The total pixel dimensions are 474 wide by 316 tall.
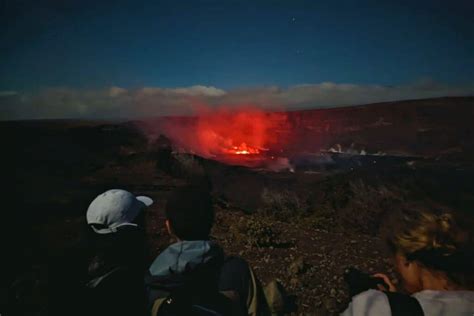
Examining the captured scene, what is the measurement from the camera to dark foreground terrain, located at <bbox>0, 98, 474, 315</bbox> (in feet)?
12.8

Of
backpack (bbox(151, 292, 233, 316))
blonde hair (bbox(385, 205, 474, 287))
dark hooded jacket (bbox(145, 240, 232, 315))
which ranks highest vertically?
blonde hair (bbox(385, 205, 474, 287))

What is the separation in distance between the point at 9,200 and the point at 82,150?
118cm

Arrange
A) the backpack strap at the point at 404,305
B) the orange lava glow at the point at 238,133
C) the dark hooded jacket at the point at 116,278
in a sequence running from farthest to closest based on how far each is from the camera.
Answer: the orange lava glow at the point at 238,133, the dark hooded jacket at the point at 116,278, the backpack strap at the point at 404,305

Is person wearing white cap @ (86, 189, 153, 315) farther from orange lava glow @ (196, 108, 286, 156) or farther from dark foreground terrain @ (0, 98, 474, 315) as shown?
orange lava glow @ (196, 108, 286, 156)

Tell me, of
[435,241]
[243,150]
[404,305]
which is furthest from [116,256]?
[243,150]

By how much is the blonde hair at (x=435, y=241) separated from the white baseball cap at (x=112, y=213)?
1525 mm

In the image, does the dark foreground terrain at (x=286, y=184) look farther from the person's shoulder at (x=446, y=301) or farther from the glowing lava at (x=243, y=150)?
the person's shoulder at (x=446, y=301)

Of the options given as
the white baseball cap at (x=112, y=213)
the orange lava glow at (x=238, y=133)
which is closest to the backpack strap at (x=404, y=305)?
the white baseball cap at (x=112, y=213)

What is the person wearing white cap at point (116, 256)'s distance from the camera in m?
1.91

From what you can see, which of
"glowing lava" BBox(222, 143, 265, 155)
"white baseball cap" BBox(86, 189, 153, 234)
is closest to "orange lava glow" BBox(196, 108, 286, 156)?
"glowing lava" BBox(222, 143, 265, 155)

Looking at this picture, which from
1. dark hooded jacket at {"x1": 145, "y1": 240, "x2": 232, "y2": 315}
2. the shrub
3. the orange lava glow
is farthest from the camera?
the orange lava glow

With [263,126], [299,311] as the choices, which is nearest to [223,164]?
[263,126]

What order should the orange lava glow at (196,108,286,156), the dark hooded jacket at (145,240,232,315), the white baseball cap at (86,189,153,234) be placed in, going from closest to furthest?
the dark hooded jacket at (145,240,232,315), the white baseball cap at (86,189,153,234), the orange lava glow at (196,108,286,156)

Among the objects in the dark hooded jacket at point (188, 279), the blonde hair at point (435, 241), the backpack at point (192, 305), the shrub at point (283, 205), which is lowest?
the shrub at point (283, 205)
